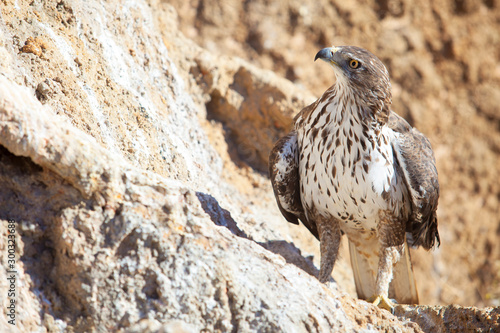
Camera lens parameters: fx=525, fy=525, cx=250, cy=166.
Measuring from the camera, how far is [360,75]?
13.6 ft

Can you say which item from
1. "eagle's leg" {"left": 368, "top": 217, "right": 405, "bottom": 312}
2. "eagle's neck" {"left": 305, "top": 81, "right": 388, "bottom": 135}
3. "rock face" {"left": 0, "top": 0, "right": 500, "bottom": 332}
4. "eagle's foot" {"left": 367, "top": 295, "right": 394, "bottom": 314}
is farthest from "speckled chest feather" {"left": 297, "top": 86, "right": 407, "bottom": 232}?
"rock face" {"left": 0, "top": 0, "right": 500, "bottom": 332}

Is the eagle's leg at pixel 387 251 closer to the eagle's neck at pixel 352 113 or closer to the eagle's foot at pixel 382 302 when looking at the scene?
the eagle's foot at pixel 382 302

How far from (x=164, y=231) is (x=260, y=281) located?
0.63 meters

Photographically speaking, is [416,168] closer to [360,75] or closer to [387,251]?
[387,251]

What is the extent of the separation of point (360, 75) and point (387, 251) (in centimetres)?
151

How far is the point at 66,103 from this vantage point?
3.63 meters

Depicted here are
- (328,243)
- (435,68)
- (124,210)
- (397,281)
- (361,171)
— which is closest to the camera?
(124,210)

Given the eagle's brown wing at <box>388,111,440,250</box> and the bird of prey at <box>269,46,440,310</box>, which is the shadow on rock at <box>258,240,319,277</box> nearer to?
the bird of prey at <box>269,46,440,310</box>

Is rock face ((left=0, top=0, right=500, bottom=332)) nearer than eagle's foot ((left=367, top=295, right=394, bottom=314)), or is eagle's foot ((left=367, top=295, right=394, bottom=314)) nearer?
rock face ((left=0, top=0, right=500, bottom=332))

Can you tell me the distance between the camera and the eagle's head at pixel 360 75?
13.6 feet

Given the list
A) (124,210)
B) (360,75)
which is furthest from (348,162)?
(124,210)

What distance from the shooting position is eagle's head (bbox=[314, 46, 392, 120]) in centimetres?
416

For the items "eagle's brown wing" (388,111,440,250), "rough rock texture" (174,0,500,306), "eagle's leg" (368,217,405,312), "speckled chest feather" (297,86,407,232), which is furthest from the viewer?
"rough rock texture" (174,0,500,306)

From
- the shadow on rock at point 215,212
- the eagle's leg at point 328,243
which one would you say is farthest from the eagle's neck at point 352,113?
the shadow on rock at point 215,212
